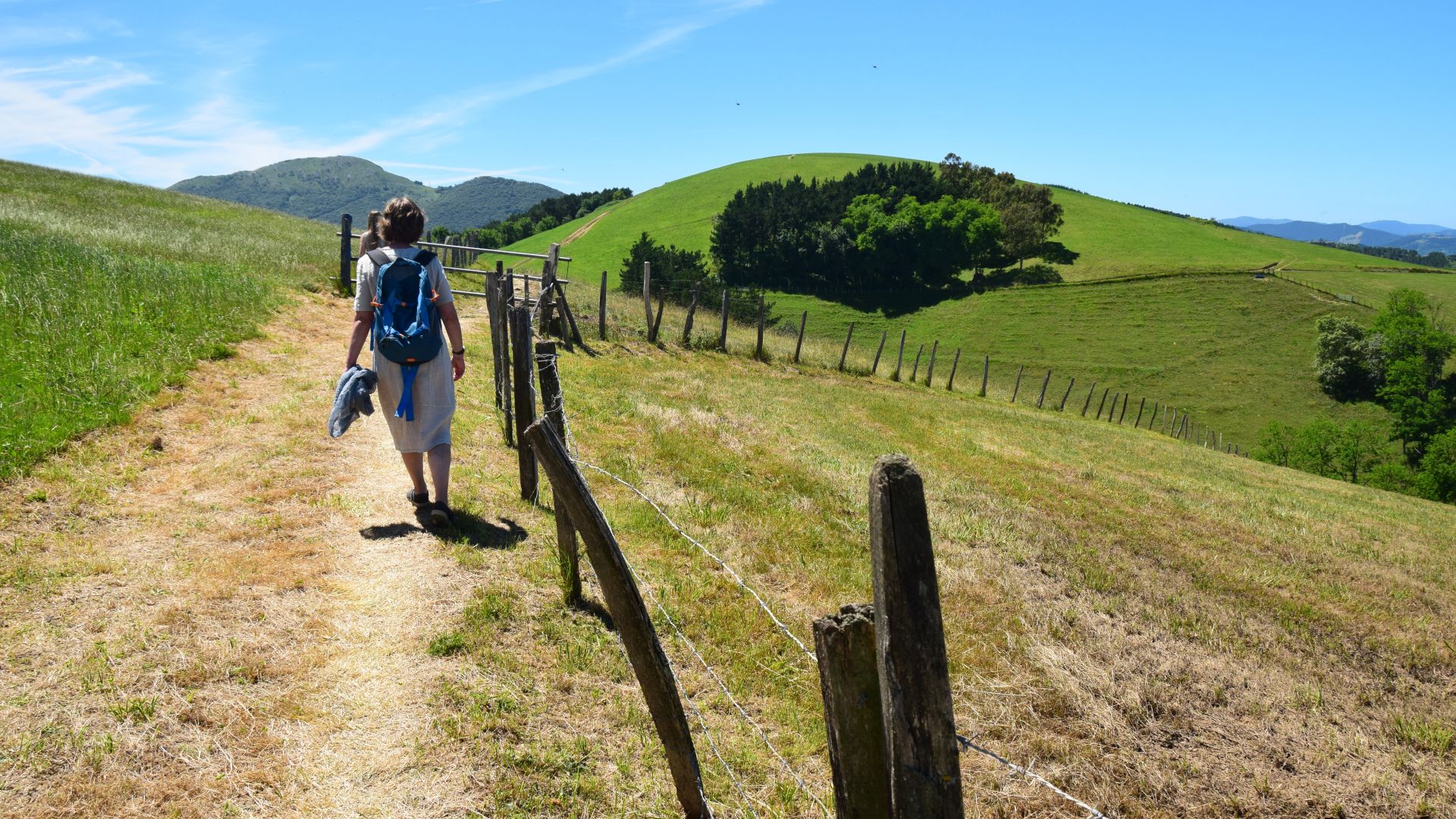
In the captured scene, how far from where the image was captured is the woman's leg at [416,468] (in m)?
5.93

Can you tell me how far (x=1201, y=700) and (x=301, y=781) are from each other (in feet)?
19.6

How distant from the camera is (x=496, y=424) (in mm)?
9742

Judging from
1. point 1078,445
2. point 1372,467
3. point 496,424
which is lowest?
point 1372,467

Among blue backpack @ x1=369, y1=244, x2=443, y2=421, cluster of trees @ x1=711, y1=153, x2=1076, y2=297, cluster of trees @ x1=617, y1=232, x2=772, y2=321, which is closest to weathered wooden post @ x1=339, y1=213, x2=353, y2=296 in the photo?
blue backpack @ x1=369, y1=244, x2=443, y2=421

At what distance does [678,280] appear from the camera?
5028cm

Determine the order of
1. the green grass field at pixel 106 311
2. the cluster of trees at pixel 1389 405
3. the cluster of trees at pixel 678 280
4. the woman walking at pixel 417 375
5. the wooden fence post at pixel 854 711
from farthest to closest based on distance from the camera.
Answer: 1. the cluster of trees at pixel 678 280
2. the cluster of trees at pixel 1389 405
3. the green grass field at pixel 106 311
4. the woman walking at pixel 417 375
5. the wooden fence post at pixel 854 711

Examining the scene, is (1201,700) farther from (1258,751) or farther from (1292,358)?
(1292,358)

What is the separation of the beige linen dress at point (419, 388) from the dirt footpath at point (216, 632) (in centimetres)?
81

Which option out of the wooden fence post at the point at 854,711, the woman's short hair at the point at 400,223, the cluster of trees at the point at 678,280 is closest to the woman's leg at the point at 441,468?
the woman's short hair at the point at 400,223

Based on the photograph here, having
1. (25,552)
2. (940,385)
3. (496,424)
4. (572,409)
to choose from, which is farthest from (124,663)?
(940,385)

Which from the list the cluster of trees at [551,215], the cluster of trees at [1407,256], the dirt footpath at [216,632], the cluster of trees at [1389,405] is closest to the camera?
the dirt footpath at [216,632]

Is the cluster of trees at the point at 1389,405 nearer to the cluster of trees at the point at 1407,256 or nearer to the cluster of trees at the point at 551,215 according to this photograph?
the cluster of trees at the point at 1407,256

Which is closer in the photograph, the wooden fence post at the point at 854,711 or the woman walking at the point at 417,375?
the wooden fence post at the point at 854,711

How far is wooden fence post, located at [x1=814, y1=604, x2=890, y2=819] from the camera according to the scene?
216 centimetres
